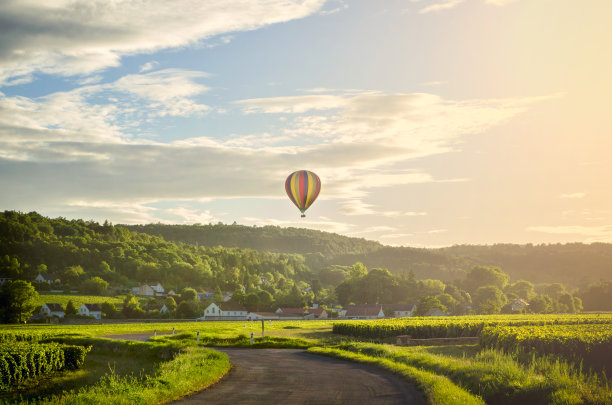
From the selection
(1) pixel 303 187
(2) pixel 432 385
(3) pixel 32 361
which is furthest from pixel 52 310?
(2) pixel 432 385

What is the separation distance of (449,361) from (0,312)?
9120 cm

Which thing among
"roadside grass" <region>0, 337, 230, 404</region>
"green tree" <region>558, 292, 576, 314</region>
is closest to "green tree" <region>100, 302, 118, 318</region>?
"roadside grass" <region>0, 337, 230, 404</region>

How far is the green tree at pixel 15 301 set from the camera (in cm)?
9481

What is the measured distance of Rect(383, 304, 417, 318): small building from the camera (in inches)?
5870

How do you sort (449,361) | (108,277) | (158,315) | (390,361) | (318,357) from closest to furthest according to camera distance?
(449,361), (390,361), (318,357), (158,315), (108,277)

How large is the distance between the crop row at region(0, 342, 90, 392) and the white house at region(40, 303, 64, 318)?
83.2 m

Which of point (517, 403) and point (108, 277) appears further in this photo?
point (108, 277)

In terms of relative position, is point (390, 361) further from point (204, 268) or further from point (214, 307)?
point (204, 268)

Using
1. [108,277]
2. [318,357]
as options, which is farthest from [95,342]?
[108,277]

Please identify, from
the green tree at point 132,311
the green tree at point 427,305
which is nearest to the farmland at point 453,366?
the green tree at point 132,311

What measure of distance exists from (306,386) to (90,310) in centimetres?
10545

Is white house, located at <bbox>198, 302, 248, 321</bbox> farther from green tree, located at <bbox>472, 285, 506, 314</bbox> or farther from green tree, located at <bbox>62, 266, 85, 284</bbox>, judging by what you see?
green tree, located at <bbox>472, 285, 506, 314</bbox>

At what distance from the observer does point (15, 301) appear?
9519 centimetres

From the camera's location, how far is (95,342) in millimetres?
47469
